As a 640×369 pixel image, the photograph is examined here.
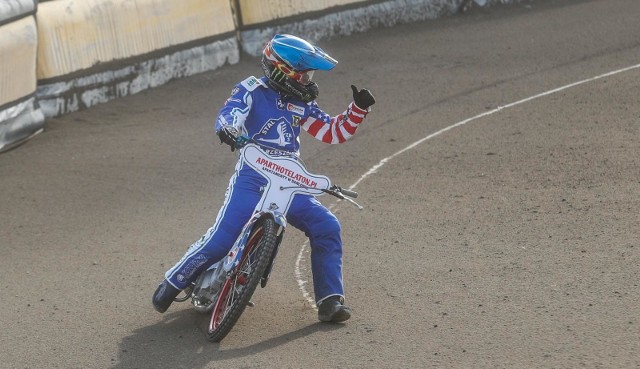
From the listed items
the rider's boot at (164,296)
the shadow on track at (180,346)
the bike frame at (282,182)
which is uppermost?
the bike frame at (282,182)

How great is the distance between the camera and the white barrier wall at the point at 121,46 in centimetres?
1344

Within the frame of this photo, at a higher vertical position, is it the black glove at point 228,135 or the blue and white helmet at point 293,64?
the blue and white helmet at point 293,64

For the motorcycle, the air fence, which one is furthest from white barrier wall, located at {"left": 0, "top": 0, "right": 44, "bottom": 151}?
the motorcycle

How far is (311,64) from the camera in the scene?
7.49 m

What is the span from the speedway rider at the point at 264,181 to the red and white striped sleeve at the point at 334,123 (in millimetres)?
165

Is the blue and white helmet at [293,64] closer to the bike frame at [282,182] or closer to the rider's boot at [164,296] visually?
the bike frame at [282,182]

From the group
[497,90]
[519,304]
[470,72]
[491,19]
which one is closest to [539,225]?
[519,304]

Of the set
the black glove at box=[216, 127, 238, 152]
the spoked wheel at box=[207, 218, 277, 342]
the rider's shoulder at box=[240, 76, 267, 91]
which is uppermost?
the rider's shoulder at box=[240, 76, 267, 91]

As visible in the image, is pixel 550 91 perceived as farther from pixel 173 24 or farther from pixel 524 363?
pixel 524 363

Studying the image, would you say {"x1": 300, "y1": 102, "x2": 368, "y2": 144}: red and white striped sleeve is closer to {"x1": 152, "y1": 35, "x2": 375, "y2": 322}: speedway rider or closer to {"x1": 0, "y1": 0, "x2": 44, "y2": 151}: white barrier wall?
{"x1": 152, "y1": 35, "x2": 375, "y2": 322}: speedway rider

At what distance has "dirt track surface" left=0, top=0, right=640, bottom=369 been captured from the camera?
7141mm

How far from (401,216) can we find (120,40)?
5697 millimetres

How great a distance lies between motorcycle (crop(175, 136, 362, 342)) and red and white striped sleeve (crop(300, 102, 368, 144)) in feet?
1.76

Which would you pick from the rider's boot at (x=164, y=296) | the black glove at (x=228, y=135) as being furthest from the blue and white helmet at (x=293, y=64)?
the rider's boot at (x=164, y=296)
